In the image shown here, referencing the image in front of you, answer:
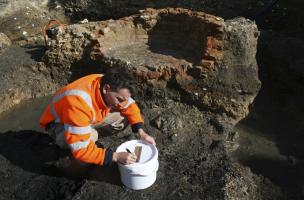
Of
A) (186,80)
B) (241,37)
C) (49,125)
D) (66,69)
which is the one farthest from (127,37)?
(49,125)

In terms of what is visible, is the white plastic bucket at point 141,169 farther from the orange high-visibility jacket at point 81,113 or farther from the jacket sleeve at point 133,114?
the jacket sleeve at point 133,114

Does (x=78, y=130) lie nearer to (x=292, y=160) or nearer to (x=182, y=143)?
(x=182, y=143)

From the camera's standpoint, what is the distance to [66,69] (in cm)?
634

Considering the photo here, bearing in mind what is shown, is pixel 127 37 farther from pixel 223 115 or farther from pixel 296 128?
pixel 296 128

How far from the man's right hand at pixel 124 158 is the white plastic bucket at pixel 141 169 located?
0.04 m

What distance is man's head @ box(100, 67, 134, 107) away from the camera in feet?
11.8

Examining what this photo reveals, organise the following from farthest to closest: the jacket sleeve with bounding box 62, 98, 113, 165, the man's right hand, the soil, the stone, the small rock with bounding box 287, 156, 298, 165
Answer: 1. the stone
2. the small rock with bounding box 287, 156, 298, 165
3. the soil
4. the man's right hand
5. the jacket sleeve with bounding box 62, 98, 113, 165

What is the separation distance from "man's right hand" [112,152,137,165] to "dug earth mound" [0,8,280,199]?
46cm

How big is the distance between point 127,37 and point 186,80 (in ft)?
4.90

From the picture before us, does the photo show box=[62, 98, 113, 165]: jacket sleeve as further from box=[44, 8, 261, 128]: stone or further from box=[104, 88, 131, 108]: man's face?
box=[44, 8, 261, 128]: stone

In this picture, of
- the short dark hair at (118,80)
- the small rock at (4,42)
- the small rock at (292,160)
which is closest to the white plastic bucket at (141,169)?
the short dark hair at (118,80)

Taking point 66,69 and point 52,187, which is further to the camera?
point 66,69

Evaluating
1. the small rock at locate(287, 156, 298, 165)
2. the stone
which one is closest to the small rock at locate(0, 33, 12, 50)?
the stone

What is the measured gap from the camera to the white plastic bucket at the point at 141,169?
3834 mm
